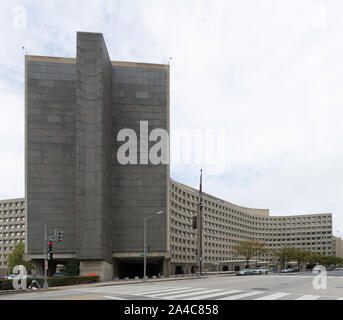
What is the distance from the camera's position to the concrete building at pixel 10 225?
138 m

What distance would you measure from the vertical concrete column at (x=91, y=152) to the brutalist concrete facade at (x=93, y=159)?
Answer: 0.43 feet

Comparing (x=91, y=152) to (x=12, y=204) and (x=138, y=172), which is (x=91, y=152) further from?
(x=12, y=204)

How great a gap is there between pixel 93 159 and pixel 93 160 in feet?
0.44

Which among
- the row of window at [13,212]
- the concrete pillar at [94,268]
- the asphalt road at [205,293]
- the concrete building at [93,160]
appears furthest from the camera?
the row of window at [13,212]

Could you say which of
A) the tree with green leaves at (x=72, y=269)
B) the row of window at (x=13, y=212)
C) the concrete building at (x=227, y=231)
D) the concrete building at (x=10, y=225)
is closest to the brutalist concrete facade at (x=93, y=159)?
the tree with green leaves at (x=72, y=269)

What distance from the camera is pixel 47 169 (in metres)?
58.8

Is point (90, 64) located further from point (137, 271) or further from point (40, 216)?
point (137, 271)

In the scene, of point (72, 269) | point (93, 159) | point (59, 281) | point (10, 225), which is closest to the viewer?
point (59, 281)

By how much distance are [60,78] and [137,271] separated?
40.3 metres

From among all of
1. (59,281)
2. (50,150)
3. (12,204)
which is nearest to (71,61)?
(50,150)

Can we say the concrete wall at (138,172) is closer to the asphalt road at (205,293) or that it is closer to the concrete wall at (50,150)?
the concrete wall at (50,150)

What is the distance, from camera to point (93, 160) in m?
52.6
